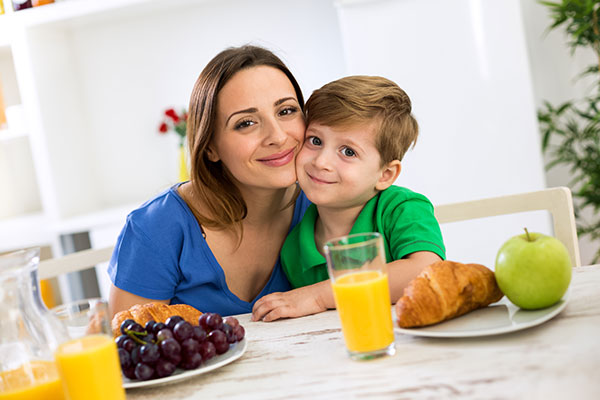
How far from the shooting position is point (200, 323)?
90cm

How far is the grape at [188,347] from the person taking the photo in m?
0.80

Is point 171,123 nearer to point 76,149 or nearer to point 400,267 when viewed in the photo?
point 76,149

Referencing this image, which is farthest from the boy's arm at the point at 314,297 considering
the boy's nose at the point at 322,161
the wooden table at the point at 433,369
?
the boy's nose at the point at 322,161

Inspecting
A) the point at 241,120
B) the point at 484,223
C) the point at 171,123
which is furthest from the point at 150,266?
the point at 171,123

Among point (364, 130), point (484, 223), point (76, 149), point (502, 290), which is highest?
point (76, 149)

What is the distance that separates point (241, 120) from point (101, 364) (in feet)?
2.44

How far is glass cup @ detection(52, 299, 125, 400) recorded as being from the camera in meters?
0.68

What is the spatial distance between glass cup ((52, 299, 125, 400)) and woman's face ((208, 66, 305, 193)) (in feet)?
2.18

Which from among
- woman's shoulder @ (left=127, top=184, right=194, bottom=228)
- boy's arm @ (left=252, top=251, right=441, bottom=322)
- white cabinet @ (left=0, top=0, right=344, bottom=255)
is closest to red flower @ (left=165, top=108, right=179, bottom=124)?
white cabinet @ (left=0, top=0, right=344, bottom=255)

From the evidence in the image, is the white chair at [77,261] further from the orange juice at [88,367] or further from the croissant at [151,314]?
the orange juice at [88,367]

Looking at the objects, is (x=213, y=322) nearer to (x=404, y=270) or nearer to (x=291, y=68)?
(x=404, y=270)

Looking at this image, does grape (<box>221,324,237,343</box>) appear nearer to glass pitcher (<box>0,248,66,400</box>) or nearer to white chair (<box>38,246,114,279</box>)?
glass pitcher (<box>0,248,66,400</box>)

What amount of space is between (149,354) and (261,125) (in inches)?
26.0

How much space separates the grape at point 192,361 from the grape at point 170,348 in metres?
0.02
